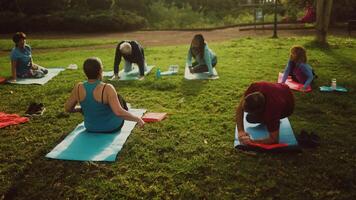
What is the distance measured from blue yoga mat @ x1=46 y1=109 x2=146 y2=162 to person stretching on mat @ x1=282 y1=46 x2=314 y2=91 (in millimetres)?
4107

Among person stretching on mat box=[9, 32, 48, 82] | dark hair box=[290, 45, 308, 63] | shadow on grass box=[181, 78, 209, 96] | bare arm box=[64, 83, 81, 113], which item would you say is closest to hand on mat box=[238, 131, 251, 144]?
bare arm box=[64, 83, 81, 113]

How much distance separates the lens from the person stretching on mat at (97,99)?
17.9 ft

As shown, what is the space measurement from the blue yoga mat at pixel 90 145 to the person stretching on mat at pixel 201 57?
13.1ft

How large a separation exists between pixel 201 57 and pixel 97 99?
4.94 m

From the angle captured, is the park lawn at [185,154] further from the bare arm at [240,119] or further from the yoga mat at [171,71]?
the yoga mat at [171,71]

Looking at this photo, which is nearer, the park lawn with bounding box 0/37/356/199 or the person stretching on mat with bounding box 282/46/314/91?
the park lawn with bounding box 0/37/356/199

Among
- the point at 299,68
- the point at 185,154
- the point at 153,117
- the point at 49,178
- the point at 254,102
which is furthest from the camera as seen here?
the point at 299,68

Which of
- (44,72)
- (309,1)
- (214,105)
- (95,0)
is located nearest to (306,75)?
(214,105)

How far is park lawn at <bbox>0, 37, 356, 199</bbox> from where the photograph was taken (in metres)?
4.43

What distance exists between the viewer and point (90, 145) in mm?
5613

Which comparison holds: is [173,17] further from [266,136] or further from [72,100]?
[266,136]

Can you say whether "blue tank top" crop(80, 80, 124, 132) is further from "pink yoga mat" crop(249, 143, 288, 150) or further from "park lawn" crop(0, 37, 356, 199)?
"pink yoga mat" crop(249, 143, 288, 150)

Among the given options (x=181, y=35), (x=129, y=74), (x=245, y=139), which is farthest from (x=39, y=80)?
(x=181, y=35)

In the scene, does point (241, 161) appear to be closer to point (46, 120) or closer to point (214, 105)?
point (214, 105)
